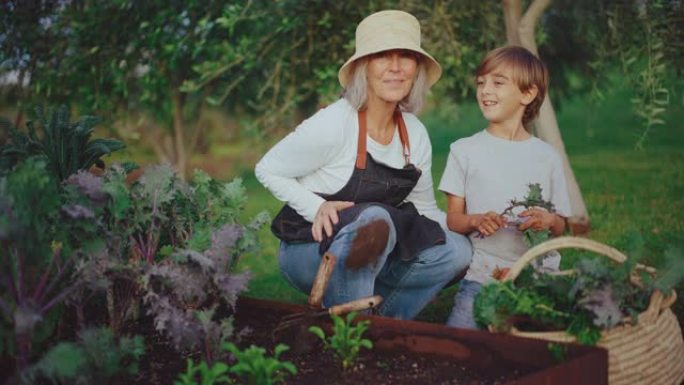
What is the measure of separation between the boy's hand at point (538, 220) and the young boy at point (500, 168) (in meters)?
0.18

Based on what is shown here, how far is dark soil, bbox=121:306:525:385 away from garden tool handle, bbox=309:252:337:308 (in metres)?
0.09

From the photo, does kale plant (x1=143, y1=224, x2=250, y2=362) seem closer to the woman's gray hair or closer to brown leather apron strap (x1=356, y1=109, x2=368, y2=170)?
brown leather apron strap (x1=356, y1=109, x2=368, y2=170)


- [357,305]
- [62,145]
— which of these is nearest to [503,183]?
[357,305]

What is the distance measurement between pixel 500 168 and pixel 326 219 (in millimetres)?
879

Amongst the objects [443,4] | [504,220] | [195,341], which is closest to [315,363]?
[195,341]

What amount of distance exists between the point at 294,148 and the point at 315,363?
109 cm

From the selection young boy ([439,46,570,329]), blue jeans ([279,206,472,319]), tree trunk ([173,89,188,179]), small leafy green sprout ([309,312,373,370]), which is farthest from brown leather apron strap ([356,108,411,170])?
tree trunk ([173,89,188,179])

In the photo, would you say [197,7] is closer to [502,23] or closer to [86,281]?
[502,23]

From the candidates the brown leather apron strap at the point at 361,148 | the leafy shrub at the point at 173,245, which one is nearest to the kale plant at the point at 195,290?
the leafy shrub at the point at 173,245

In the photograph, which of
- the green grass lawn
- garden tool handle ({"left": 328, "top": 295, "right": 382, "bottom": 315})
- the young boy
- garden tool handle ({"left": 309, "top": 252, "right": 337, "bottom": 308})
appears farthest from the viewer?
the green grass lawn

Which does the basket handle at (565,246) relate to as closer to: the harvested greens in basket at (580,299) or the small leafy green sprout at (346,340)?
the harvested greens in basket at (580,299)

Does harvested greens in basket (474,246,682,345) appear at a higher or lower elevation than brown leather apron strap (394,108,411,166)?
lower

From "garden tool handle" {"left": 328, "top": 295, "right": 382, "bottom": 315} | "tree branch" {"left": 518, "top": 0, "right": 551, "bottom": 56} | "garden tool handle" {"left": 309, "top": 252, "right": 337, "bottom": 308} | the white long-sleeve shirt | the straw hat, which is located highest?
"tree branch" {"left": 518, "top": 0, "right": 551, "bottom": 56}

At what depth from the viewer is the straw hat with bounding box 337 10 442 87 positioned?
4012mm
